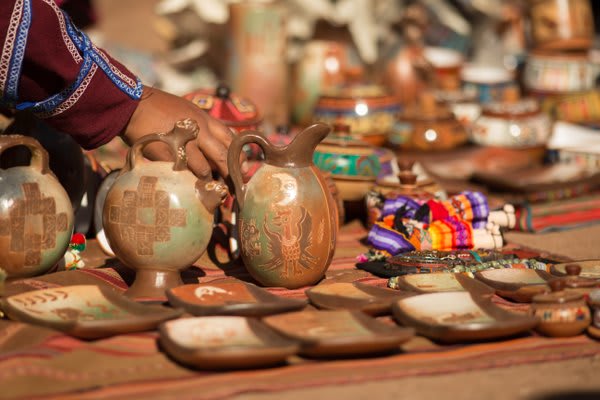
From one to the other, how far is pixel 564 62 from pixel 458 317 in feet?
14.3

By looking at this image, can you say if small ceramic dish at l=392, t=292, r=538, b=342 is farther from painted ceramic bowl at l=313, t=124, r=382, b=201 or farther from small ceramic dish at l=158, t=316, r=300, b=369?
painted ceramic bowl at l=313, t=124, r=382, b=201

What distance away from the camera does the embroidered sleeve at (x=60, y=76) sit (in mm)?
3039

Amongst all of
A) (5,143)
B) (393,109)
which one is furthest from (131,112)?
(393,109)

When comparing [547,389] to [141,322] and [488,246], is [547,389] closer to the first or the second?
[141,322]

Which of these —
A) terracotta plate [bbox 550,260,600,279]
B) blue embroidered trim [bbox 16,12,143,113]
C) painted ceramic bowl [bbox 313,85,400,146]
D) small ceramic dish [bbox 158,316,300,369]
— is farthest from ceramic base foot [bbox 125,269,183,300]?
painted ceramic bowl [bbox 313,85,400,146]

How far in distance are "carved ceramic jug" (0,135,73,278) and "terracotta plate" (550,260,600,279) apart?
1706 millimetres

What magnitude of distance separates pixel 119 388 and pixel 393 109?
3501 millimetres

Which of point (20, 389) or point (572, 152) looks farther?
point (572, 152)

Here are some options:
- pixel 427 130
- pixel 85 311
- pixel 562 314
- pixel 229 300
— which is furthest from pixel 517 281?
pixel 427 130

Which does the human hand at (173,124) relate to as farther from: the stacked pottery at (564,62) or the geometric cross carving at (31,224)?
the stacked pottery at (564,62)

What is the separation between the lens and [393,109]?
5551 mm

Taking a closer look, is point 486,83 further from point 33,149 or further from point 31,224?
point 31,224

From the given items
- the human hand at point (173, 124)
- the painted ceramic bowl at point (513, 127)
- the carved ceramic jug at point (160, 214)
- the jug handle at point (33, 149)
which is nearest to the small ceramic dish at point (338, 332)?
the carved ceramic jug at point (160, 214)

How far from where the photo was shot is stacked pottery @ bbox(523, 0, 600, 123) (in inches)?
259
